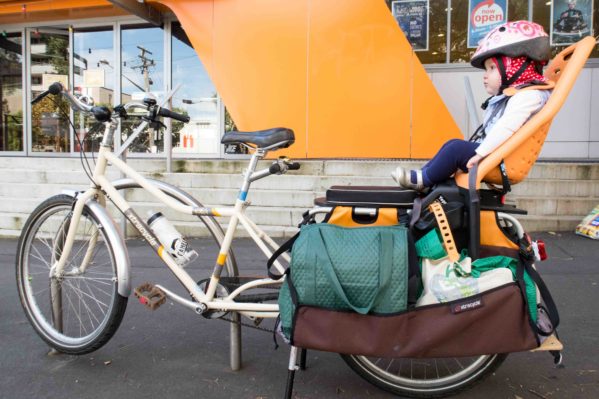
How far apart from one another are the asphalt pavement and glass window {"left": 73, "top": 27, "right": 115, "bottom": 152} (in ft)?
24.6

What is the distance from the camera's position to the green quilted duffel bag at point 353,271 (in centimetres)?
186

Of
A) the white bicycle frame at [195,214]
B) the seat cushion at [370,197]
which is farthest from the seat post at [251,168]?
the seat cushion at [370,197]

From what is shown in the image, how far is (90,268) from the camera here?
2.79m

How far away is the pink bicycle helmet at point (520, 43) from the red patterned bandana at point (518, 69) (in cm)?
3

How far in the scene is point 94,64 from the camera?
33.7 feet

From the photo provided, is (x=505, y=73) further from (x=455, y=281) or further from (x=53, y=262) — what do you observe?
(x=53, y=262)

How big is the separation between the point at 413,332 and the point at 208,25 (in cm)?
799

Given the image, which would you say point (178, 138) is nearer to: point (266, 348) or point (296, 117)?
point (296, 117)

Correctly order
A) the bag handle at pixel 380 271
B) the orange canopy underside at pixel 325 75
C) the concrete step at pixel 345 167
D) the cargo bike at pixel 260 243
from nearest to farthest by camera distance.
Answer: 1. the bag handle at pixel 380 271
2. the cargo bike at pixel 260 243
3. the concrete step at pixel 345 167
4. the orange canopy underside at pixel 325 75

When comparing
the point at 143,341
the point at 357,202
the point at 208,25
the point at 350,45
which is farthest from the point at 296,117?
the point at 357,202

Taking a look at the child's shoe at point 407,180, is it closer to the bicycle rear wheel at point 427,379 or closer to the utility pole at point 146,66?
the bicycle rear wheel at point 427,379

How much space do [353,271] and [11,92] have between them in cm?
1176

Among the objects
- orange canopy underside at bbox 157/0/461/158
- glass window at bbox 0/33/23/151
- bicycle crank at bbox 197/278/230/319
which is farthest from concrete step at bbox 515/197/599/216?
glass window at bbox 0/33/23/151

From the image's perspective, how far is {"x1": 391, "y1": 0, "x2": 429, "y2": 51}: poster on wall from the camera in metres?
8.95
